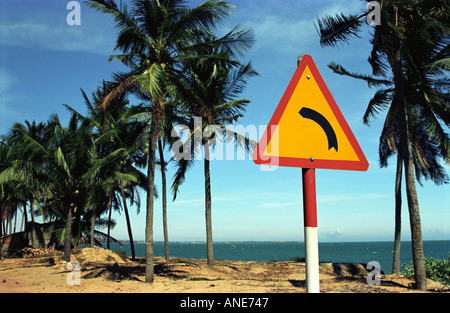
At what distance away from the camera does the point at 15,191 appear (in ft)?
90.3

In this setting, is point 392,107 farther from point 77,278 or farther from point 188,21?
point 77,278

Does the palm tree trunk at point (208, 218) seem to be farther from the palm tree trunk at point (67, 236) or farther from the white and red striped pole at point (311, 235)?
the white and red striped pole at point (311, 235)

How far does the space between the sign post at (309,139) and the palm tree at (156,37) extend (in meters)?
9.34

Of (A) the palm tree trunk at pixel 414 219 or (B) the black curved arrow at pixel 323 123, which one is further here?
(A) the palm tree trunk at pixel 414 219

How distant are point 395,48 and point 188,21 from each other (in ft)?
24.3

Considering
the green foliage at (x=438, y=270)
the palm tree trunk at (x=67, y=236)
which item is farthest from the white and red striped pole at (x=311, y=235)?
the palm tree trunk at (x=67, y=236)

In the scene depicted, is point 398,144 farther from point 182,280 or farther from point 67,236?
point 67,236

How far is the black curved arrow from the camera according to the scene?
95.4 inches

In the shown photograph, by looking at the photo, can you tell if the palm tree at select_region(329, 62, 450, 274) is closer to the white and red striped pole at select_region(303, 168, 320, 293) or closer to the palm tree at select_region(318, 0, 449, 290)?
the palm tree at select_region(318, 0, 449, 290)

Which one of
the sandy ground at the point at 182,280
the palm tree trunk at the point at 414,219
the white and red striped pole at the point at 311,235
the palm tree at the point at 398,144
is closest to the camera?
the white and red striped pole at the point at 311,235

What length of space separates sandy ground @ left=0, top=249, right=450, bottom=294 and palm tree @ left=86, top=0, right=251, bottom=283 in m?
1.69

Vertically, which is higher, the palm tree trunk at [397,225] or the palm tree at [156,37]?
the palm tree at [156,37]

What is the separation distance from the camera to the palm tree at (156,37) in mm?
11977

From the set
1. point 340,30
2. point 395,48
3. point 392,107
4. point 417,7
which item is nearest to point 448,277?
point 392,107
